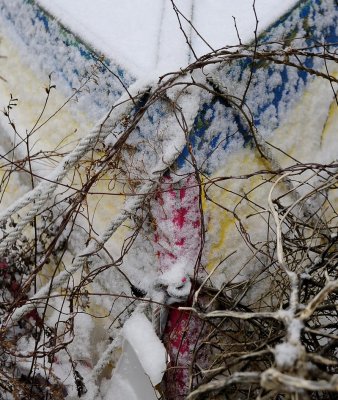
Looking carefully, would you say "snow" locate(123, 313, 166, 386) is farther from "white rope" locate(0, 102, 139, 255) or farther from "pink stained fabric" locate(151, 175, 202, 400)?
"white rope" locate(0, 102, 139, 255)

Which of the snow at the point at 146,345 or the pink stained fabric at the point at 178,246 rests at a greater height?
the pink stained fabric at the point at 178,246

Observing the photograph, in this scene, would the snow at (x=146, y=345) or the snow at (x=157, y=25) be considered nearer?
the snow at (x=146, y=345)

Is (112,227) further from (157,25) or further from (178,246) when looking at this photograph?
(157,25)

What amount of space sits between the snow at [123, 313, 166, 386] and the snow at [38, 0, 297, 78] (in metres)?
1.08

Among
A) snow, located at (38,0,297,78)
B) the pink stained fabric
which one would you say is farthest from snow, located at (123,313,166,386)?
snow, located at (38,0,297,78)

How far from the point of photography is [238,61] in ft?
8.05

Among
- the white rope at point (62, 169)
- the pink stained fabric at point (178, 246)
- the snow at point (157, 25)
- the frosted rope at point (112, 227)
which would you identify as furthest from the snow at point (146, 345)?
the snow at point (157, 25)

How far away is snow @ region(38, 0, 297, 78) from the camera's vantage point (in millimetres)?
2479

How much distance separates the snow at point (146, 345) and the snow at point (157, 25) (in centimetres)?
108

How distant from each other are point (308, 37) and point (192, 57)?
0.65 meters

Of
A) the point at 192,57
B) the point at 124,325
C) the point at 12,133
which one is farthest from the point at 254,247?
the point at 12,133

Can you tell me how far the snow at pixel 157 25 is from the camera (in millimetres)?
2479

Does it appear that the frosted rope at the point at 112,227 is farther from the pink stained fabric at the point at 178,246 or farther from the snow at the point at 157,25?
the snow at the point at 157,25

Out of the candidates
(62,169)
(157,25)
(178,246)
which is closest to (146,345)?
(178,246)
